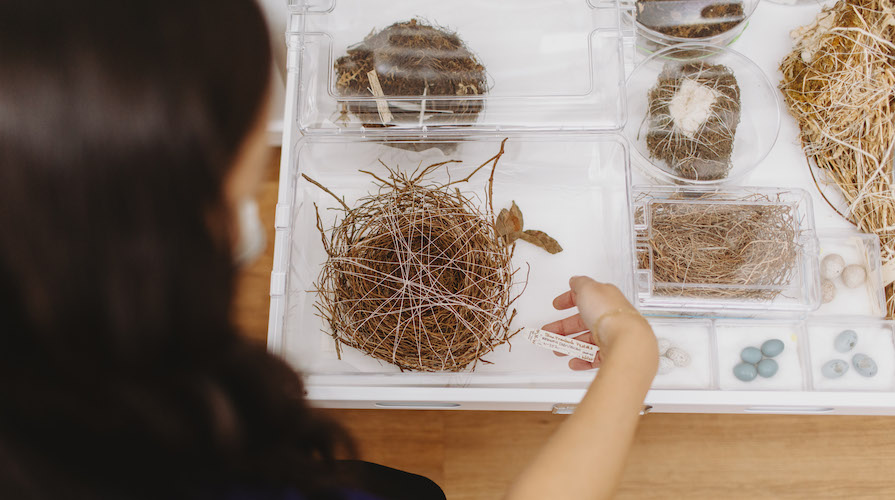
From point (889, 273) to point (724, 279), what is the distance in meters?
0.31

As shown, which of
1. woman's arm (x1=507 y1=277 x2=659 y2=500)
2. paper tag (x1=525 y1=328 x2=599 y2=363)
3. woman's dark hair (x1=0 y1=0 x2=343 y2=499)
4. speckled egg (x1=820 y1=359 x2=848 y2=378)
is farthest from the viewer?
speckled egg (x1=820 y1=359 x2=848 y2=378)

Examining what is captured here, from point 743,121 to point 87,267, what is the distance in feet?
3.37

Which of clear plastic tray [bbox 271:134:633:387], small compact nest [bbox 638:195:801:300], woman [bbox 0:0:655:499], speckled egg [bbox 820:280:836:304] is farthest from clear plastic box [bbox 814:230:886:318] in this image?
A: woman [bbox 0:0:655:499]

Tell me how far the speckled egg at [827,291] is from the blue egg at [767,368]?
0.49 ft

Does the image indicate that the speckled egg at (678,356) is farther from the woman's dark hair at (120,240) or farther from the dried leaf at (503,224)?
the woman's dark hair at (120,240)

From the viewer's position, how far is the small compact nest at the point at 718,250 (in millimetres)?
891

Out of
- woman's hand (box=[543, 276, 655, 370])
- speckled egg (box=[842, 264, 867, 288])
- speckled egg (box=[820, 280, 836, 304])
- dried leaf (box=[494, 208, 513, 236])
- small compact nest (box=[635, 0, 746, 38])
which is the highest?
small compact nest (box=[635, 0, 746, 38])

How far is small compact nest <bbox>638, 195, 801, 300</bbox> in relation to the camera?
891 mm

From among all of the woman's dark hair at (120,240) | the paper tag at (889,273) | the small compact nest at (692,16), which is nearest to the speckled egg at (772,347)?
the paper tag at (889,273)

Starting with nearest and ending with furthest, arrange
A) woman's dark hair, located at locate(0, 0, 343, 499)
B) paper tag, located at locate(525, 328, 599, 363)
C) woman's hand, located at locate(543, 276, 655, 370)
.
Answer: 1. woman's dark hair, located at locate(0, 0, 343, 499)
2. woman's hand, located at locate(543, 276, 655, 370)
3. paper tag, located at locate(525, 328, 599, 363)

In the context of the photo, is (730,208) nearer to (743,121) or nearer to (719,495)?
(743,121)

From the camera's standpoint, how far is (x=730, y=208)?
93cm

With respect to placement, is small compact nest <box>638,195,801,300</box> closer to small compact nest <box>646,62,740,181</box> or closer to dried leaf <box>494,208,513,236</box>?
small compact nest <box>646,62,740,181</box>

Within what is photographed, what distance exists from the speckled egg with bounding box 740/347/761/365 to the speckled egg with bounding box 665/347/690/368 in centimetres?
10
